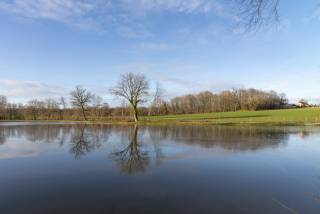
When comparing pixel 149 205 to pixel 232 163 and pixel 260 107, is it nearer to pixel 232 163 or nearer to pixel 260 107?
pixel 232 163

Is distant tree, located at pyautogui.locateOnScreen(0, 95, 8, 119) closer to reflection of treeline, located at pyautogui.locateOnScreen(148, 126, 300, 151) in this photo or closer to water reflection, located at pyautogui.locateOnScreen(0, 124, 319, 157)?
water reflection, located at pyautogui.locateOnScreen(0, 124, 319, 157)

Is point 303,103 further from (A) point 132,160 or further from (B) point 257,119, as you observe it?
(A) point 132,160

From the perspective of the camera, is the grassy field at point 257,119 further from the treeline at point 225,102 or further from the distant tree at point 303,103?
the distant tree at point 303,103

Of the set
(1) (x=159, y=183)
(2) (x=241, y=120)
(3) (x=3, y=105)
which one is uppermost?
(3) (x=3, y=105)

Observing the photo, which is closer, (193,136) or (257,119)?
(193,136)

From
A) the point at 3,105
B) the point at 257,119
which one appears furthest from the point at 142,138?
the point at 3,105

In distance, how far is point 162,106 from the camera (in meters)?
73.6

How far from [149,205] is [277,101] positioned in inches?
3473

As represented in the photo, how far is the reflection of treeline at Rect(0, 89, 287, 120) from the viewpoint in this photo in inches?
2424

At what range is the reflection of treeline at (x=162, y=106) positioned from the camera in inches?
2424

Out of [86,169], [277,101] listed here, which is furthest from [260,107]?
[86,169]

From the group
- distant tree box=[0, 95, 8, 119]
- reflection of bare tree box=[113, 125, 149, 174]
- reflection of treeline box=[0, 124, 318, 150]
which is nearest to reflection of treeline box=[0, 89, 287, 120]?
distant tree box=[0, 95, 8, 119]

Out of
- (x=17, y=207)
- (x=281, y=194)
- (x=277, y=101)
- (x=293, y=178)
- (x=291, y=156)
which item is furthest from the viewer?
(x=277, y=101)

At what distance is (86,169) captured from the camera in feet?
24.5
